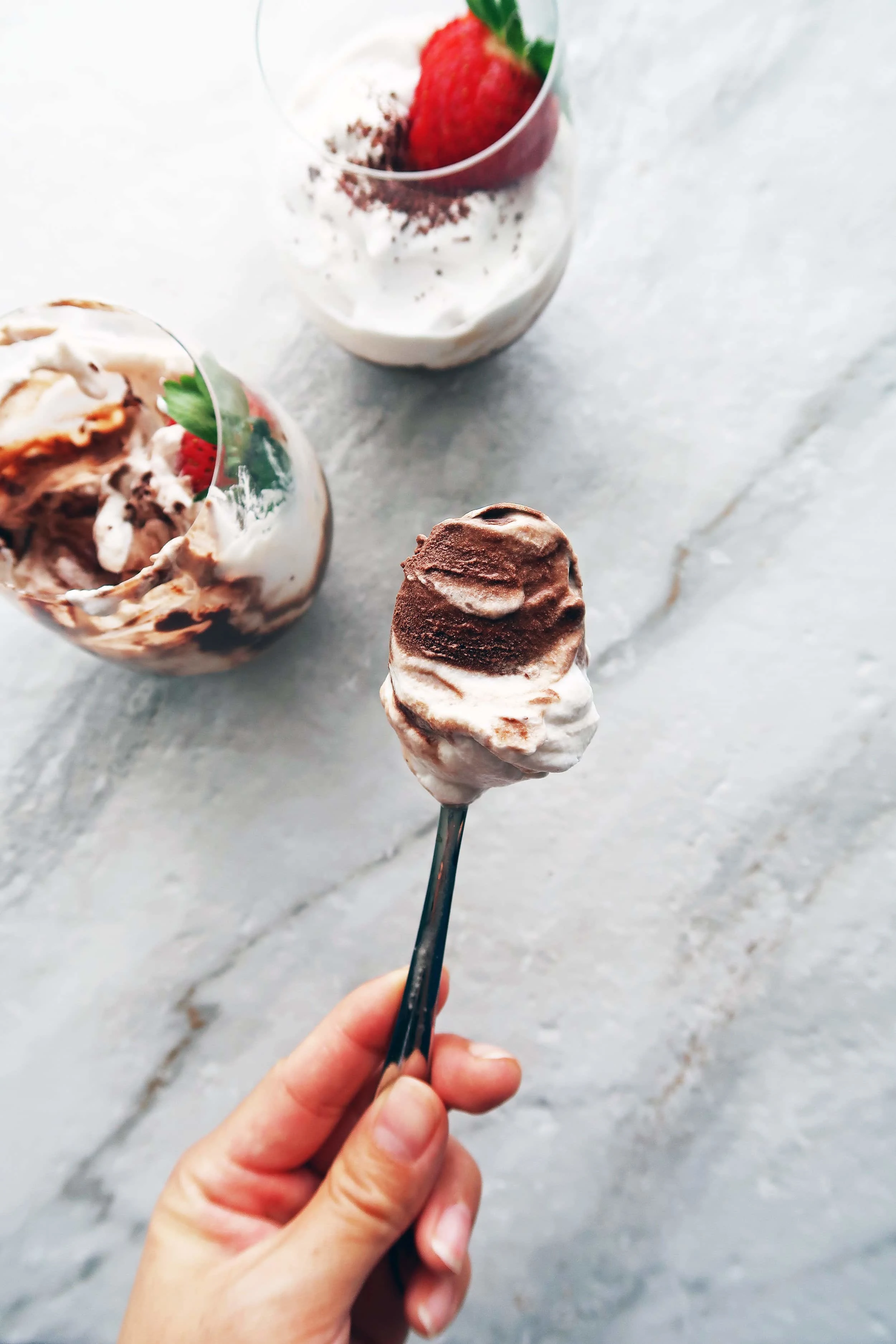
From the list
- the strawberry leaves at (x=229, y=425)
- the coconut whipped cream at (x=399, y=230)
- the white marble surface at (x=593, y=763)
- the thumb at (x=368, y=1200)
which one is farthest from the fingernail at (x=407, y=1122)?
the coconut whipped cream at (x=399, y=230)

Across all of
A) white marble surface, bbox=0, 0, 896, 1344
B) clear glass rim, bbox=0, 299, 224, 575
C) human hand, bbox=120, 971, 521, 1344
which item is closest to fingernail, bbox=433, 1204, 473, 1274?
human hand, bbox=120, 971, 521, 1344

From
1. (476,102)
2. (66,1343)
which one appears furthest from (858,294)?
(66,1343)

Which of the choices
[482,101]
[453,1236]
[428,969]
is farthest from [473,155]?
[453,1236]

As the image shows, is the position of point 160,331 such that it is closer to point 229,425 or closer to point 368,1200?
point 229,425

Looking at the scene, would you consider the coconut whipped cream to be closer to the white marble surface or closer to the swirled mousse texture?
the white marble surface

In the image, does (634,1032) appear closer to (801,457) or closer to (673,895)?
(673,895)

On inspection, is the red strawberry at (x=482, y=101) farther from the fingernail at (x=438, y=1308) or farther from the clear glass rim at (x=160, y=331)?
the fingernail at (x=438, y=1308)
